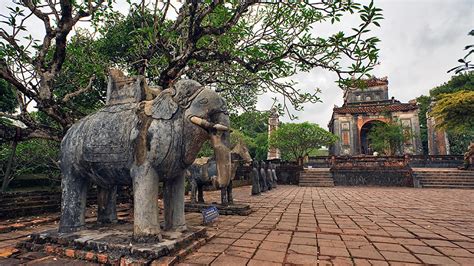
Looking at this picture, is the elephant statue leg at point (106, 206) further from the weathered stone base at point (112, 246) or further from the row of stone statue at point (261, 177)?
the row of stone statue at point (261, 177)

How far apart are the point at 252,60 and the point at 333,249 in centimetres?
369

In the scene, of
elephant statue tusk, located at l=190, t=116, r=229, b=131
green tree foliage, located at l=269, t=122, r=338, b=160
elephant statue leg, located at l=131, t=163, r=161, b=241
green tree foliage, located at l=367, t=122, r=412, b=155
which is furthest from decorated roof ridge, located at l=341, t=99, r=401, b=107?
elephant statue leg, located at l=131, t=163, r=161, b=241

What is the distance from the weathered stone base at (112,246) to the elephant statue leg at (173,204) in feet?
0.66

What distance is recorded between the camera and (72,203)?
3188mm

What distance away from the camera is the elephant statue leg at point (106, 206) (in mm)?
3641

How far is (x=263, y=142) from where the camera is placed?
36.0 metres

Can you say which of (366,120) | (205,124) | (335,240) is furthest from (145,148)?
(366,120)

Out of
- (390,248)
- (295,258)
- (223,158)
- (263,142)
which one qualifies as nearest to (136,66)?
(223,158)

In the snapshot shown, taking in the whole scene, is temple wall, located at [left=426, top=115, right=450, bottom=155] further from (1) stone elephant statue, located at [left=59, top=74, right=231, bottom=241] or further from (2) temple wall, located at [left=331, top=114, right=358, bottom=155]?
(1) stone elephant statue, located at [left=59, top=74, right=231, bottom=241]

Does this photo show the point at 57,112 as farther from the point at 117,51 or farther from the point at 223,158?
the point at 117,51

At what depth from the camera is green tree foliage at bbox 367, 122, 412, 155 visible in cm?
2856

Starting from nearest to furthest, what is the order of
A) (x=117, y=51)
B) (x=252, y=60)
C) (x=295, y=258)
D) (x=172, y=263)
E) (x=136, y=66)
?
(x=172, y=263)
(x=295, y=258)
(x=252, y=60)
(x=136, y=66)
(x=117, y=51)

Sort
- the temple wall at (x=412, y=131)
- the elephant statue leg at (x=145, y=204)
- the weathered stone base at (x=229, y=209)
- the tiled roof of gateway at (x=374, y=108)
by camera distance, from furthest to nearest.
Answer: the tiled roof of gateway at (x=374, y=108) → the temple wall at (x=412, y=131) → the weathered stone base at (x=229, y=209) → the elephant statue leg at (x=145, y=204)

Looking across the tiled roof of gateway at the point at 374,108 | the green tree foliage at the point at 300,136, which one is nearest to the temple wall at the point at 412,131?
the tiled roof of gateway at the point at 374,108
